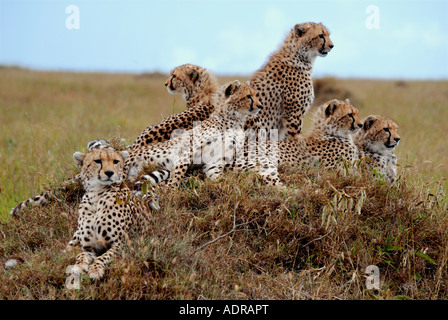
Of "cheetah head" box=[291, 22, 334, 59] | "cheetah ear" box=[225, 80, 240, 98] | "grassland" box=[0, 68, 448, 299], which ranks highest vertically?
"cheetah head" box=[291, 22, 334, 59]

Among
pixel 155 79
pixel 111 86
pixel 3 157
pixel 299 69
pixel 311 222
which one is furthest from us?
pixel 155 79

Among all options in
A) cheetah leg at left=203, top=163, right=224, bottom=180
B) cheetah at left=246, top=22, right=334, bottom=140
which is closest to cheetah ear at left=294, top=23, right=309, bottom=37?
cheetah at left=246, top=22, right=334, bottom=140

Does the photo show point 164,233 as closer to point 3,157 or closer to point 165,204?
point 165,204

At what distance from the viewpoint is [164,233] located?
355 cm

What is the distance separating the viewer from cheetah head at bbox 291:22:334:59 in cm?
544

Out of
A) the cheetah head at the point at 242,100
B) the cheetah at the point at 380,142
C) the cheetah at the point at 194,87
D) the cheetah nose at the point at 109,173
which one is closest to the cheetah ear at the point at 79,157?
the cheetah nose at the point at 109,173

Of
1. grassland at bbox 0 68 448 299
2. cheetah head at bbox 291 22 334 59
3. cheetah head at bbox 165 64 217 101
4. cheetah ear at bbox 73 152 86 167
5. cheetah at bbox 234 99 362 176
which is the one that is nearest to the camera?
grassland at bbox 0 68 448 299

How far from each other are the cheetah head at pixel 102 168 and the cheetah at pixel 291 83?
2.09m

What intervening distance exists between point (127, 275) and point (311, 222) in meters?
1.43

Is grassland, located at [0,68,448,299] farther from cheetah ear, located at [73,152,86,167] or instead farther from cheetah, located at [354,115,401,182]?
cheetah ear, located at [73,152,86,167]

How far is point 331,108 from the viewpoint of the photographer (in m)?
5.04

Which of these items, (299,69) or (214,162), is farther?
(299,69)

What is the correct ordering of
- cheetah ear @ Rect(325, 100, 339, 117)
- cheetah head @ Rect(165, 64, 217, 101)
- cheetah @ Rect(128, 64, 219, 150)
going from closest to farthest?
cheetah ear @ Rect(325, 100, 339, 117)
cheetah @ Rect(128, 64, 219, 150)
cheetah head @ Rect(165, 64, 217, 101)
